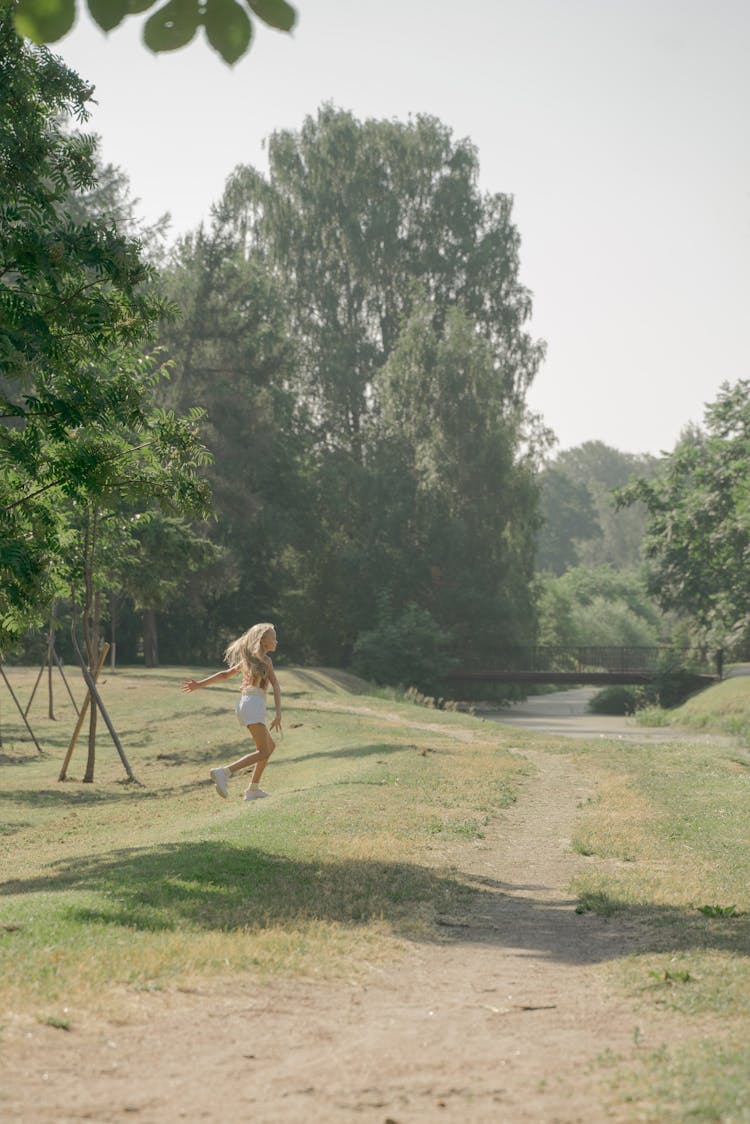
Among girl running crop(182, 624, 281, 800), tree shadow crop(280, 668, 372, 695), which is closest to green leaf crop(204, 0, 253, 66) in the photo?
girl running crop(182, 624, 281, 800)

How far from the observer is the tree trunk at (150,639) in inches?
2168

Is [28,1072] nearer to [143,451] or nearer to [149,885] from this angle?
[149,885]

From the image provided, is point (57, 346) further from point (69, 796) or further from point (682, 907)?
point (69, 796)

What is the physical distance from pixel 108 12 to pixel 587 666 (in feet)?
193

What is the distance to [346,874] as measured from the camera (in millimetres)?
10945

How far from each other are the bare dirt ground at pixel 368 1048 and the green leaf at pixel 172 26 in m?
4.04

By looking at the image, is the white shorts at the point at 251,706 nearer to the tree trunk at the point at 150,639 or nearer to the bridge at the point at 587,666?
the bridge at the point at 587,666

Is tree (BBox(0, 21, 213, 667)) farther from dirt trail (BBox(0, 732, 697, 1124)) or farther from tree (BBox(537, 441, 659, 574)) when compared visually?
tree (BBox(537, 441, 659, 574))

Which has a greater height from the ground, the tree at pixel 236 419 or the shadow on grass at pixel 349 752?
the tree at pixel 236 419

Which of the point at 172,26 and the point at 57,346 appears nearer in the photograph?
the point at 172,26

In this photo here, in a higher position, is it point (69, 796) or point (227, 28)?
point (227, 28)

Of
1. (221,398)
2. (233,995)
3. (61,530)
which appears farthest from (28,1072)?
(221,398)

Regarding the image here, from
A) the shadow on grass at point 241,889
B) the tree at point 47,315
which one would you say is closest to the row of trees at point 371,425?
the tree at point 47,315

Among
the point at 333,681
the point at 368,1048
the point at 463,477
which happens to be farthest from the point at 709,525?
the point at 368,1048
